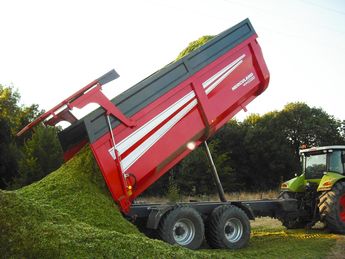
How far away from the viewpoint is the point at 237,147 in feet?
113

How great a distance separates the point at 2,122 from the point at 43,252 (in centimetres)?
2232

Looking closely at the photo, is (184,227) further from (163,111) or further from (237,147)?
(237,147)

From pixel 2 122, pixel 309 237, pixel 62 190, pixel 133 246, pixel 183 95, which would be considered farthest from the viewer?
pixel 2 122

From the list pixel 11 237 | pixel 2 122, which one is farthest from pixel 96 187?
pixel 2 122

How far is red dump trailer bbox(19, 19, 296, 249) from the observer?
6.60m

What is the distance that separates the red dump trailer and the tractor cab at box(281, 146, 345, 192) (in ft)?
9.73

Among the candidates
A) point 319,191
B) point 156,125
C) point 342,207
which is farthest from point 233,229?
point 342,207

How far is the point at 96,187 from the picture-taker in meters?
6.57

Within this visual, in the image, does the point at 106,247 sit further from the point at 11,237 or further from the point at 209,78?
the point at 209,78

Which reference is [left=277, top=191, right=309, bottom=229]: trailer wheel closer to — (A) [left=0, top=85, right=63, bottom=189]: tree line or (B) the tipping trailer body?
(B) the tipping trailer body

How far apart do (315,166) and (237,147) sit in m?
23.4

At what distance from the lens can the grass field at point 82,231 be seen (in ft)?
14.9

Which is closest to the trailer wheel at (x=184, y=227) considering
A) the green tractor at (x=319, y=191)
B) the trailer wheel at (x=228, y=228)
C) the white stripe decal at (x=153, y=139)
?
the trailer wheel at (x=228, y=228)

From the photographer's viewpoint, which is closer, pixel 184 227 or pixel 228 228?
pixel 184 227
